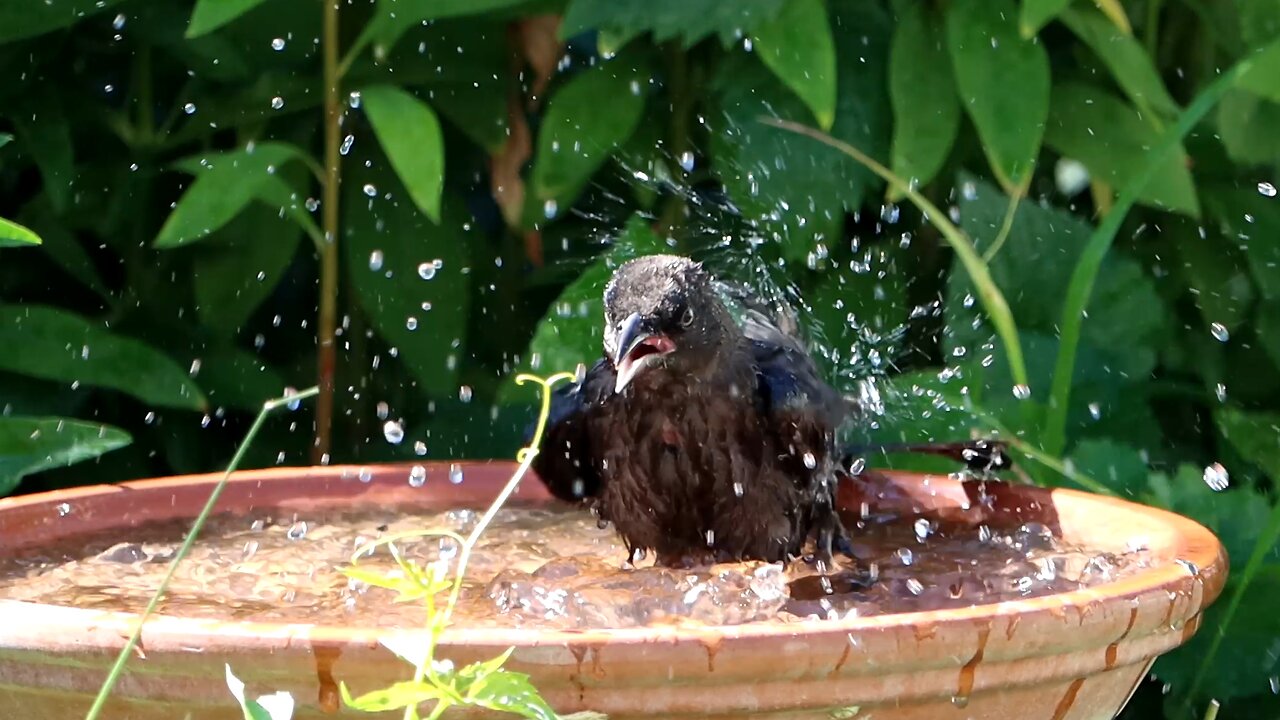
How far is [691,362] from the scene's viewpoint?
2344 mm

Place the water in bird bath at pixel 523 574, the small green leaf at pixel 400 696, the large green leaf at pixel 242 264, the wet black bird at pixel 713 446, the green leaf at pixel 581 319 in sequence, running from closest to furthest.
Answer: the small green leaf at pixel 400 696 → the water in bird bath at pixel 523 574 → the wet black bird at pixel 713 446 → the green leaf at pixel 581 319 → the large green leaf at pixel 242 264


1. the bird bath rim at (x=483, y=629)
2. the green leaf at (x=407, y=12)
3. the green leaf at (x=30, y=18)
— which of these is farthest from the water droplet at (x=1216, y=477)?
the green leaf at (x=30, y=18)

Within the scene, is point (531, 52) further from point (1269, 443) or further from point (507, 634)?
point (507, 634)

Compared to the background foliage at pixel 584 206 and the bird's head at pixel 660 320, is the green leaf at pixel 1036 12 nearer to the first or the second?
the background foliage at pixel 584 206

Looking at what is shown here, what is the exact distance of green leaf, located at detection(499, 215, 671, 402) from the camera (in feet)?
10.1

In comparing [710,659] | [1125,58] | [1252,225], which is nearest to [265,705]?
[710,659]

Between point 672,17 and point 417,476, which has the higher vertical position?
point 672,17

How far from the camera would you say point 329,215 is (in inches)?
128

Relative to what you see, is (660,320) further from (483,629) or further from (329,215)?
(329,215)

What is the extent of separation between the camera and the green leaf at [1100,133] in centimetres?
317

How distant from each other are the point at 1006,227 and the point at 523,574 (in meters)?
1.31

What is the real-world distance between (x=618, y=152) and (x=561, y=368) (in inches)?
21.3

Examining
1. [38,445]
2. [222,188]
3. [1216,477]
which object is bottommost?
[1216,477]

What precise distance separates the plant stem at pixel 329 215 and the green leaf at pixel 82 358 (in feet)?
1.00
